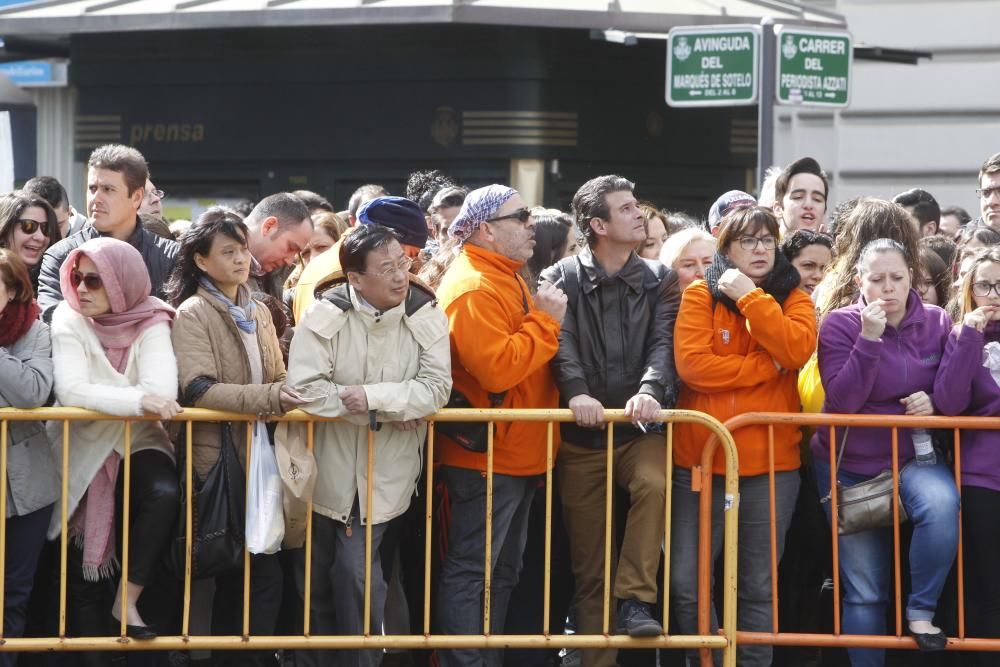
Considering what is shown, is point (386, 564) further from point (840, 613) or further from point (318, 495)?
point (840, 613)

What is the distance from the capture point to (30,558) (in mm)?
6094

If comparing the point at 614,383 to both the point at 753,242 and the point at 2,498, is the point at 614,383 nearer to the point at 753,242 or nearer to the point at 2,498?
the point at 753,242

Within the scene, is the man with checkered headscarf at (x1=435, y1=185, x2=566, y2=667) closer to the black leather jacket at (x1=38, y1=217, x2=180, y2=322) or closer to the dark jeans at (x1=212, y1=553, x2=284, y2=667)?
the dark jeans at (x1=212, y1=553, x2=284, y2=667)

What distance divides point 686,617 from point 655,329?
3.94 feet

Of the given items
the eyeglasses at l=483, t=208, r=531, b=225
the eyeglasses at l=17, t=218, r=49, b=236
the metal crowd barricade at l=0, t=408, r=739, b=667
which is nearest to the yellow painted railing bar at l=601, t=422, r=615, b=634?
the metal crowd barricade at l=0, t=408, r=739, b=667

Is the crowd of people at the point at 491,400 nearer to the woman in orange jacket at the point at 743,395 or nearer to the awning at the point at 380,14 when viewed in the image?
the woman in orange jacket at the point at 743,395

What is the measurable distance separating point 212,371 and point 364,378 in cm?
59


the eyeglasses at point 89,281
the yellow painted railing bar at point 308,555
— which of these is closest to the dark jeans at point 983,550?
the yellow painted railing bar at point 308,555

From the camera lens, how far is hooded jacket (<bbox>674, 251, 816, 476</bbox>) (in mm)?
6324

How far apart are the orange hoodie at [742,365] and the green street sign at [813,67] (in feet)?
11.7

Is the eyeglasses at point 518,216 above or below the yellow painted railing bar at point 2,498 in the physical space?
above

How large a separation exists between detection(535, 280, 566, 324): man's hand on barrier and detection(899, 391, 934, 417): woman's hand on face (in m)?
1.45

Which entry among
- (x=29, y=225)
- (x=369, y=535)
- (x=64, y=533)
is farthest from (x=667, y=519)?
(x=29, y=225)

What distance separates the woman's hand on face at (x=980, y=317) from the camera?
6316mm
